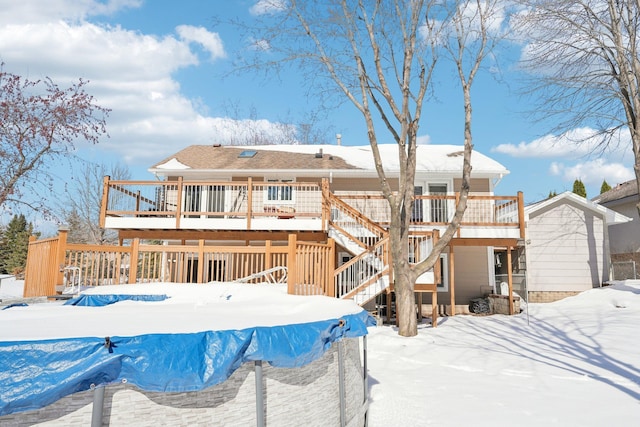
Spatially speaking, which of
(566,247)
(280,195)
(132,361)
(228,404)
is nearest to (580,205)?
(566,247)

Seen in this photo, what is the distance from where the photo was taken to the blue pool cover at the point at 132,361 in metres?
2.89

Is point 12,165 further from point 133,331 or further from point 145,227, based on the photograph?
point 133,331

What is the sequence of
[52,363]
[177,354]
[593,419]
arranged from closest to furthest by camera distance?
[52,363] → [177,354] → [593,419]

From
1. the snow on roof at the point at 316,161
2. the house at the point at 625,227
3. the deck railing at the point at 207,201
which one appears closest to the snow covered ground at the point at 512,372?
the deck railing at the point at 207,201

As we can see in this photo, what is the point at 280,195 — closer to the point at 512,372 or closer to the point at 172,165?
the point at 172,165

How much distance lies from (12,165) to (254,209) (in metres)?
8.10

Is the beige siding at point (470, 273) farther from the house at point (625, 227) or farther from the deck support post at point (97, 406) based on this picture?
the deck support post at point (97, 406)

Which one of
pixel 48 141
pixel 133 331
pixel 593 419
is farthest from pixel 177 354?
pixel 48 141

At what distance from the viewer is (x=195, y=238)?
15.5 meters

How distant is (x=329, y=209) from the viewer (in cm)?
1352

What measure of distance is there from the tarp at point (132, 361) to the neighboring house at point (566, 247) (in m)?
16.7

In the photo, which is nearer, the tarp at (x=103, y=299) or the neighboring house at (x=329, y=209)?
the tarp at (x=103, y=299)

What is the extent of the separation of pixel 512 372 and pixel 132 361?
286 inches

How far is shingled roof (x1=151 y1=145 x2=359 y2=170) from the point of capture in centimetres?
1711
